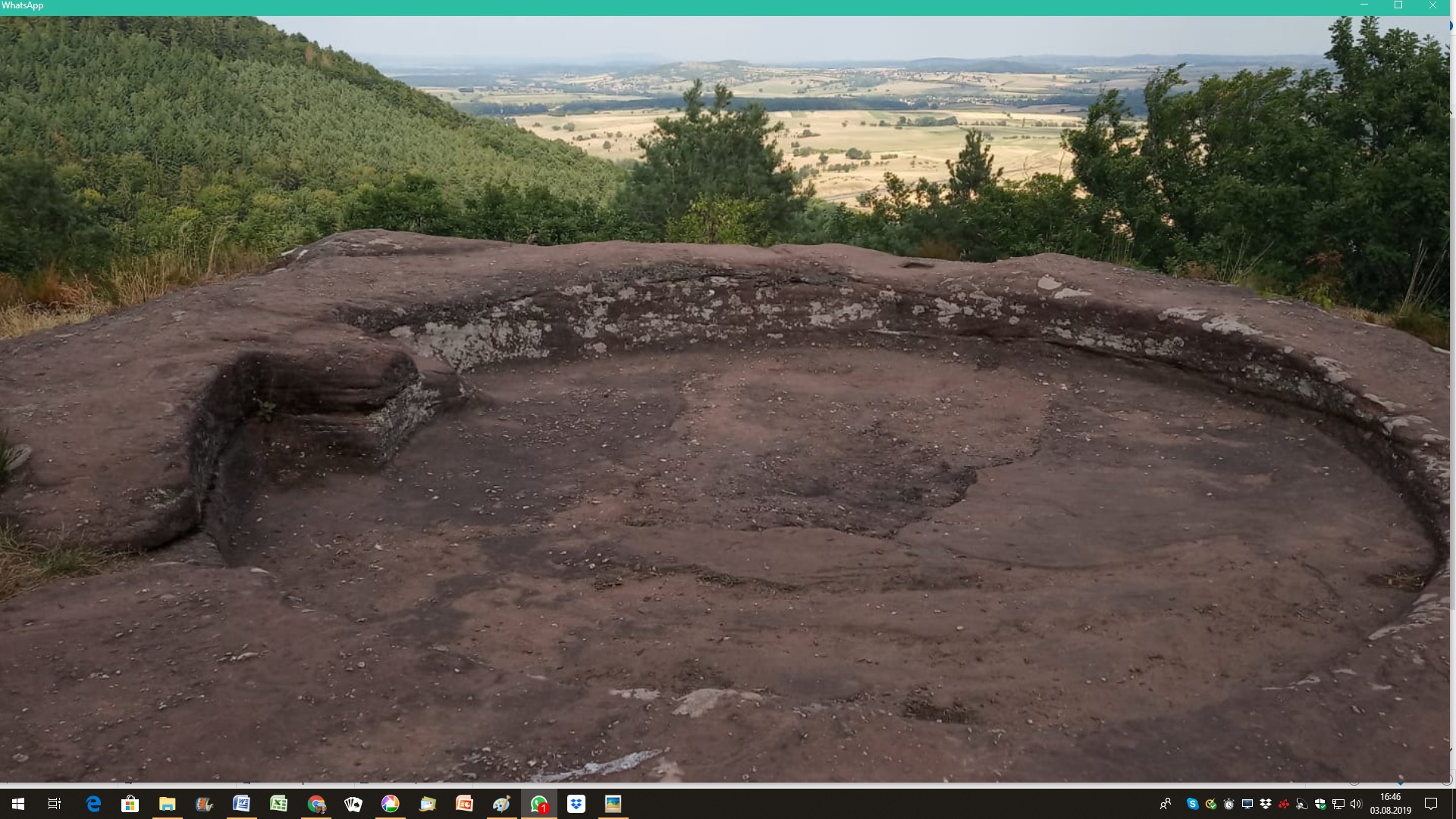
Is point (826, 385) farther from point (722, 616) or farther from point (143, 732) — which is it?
point (143, 732)

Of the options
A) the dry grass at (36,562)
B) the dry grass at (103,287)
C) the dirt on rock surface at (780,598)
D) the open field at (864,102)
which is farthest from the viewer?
the open field at (864,102)

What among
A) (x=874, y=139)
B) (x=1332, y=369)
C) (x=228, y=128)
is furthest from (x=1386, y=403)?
(x=228, y=128)

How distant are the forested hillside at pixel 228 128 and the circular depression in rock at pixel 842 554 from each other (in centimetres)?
1532

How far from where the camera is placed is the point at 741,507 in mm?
5539

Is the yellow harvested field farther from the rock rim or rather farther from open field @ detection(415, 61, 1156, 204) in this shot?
the rock rim

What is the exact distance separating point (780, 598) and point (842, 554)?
20.3 inches

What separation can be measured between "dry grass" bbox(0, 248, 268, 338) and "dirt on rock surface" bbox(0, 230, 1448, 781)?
297 centimetres

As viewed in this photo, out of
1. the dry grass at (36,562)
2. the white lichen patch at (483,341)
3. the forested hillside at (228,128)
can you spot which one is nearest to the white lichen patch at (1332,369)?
the white lichen patch at (483,341)

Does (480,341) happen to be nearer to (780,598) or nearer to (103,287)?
(103,287)

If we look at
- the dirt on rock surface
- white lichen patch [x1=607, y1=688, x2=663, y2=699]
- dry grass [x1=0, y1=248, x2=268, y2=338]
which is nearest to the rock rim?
the dirt on rock surface

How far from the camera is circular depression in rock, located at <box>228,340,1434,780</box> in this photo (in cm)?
355

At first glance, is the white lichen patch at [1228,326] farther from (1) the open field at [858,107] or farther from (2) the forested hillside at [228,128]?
(2) the forested hillside at [228,128]

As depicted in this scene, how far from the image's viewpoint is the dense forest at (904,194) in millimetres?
10102

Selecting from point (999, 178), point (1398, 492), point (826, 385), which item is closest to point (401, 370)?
point (826, 385)
